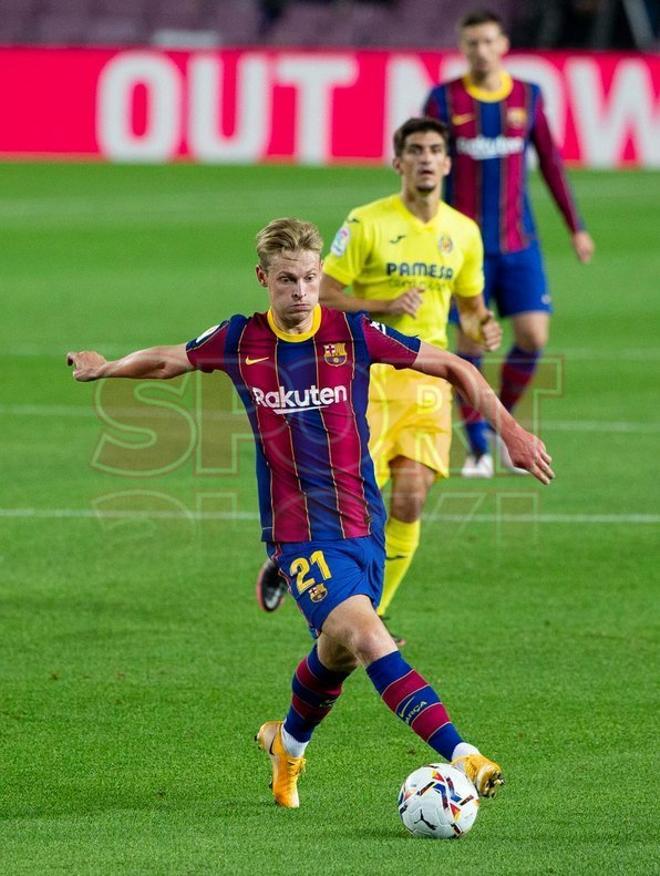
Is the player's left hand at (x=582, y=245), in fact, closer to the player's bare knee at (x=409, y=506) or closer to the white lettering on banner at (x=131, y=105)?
the player's bare knee at (x=409, y=506)

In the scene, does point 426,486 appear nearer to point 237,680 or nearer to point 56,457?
point 237,680

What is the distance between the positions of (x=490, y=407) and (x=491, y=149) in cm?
591

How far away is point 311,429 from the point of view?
6.01m

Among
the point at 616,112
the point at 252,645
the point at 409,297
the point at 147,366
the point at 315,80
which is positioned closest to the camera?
the point at 147,366

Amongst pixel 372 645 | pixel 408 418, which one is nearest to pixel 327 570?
pixel 372 645

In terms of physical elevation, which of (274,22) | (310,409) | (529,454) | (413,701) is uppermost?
(274,22)

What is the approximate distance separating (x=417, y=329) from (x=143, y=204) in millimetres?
18600

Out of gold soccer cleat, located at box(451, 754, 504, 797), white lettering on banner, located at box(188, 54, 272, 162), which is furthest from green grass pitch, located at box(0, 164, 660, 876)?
white lettering on banner, located at box(188, 54, 272, 162)

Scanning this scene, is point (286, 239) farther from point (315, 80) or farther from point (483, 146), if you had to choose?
point (315, 80)

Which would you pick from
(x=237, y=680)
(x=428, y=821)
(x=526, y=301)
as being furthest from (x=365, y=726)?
(x=526, y=301)

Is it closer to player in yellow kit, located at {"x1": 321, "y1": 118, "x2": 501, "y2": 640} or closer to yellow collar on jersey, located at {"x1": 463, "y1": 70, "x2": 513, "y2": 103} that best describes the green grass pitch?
player in yellow kit, located at {"x1": 321, "y1": 118, "x2": 501, "y2": 640}

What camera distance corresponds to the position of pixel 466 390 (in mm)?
6066

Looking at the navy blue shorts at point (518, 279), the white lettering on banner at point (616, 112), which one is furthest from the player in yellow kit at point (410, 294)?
the white lettering on banner at point (616, 112)

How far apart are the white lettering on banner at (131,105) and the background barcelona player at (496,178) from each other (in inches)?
699
